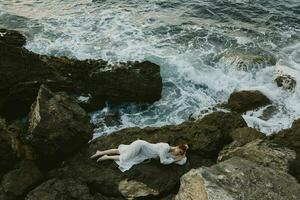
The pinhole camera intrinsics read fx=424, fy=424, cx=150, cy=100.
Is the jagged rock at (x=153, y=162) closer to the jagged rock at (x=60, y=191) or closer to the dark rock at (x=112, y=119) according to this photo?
the jagged rock at (x=60, y=191)

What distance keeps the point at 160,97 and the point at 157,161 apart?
471 centimetres

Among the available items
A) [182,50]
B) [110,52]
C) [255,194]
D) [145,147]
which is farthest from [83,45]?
[255,194]

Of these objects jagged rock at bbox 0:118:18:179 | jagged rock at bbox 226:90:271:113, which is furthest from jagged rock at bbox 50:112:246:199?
jagged rock at bbox 226:90:271:113

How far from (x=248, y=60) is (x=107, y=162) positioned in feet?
27.5

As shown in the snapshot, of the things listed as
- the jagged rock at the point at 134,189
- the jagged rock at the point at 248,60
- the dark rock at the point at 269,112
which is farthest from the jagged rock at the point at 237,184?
the jagged rock at the point at 248,60

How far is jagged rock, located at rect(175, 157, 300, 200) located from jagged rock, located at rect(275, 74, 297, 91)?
739 centimetres

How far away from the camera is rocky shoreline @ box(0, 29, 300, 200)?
294 inches

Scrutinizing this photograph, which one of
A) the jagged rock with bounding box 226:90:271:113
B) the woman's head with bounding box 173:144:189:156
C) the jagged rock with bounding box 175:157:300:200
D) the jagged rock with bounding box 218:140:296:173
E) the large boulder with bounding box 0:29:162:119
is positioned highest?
the jagged rock with bounding box 175:157:300:200

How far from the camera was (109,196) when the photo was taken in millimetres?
8883

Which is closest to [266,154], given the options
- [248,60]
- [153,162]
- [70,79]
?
[153,162]

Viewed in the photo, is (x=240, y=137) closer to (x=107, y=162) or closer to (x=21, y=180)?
(x=107, y=162)

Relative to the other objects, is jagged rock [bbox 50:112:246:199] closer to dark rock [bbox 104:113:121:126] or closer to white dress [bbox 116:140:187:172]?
white dress [bbox 116:140:187:172]

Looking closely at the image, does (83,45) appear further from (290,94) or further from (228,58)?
(290,94)

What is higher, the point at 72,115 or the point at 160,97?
the point at 72,115
